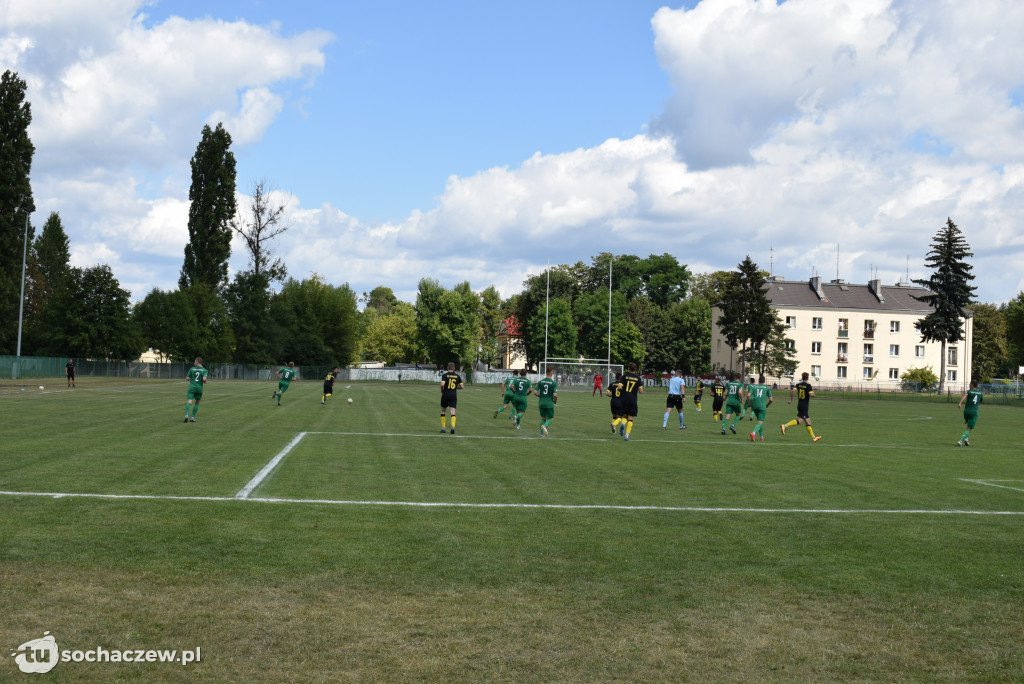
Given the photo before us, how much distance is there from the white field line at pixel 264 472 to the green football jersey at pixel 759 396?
1253cm

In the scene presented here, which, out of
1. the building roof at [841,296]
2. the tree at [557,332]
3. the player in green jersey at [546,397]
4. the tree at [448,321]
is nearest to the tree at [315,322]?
the tree at [448,321]

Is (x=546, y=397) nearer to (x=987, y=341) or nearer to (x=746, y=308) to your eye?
(x=746, y=308)

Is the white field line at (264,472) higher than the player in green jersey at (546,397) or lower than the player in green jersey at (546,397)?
lower

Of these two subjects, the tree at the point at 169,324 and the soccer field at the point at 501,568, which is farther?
the tree at the point at 169,324

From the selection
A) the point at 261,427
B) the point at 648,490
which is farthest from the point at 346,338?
the point at 648,490

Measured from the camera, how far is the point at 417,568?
7328 mm

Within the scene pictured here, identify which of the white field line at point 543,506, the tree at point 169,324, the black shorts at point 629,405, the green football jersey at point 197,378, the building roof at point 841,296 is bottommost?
the white field line at point 543,506

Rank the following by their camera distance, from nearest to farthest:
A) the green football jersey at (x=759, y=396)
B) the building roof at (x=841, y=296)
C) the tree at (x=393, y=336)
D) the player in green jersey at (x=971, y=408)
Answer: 1. the green football jersey at (x=759, y=396)
2. the player in green jersey at (x=971, y=408)
3. the building roof at (x=841, y=296)
4. the tree at (x=393, y=336)

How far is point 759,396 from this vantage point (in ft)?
75.0

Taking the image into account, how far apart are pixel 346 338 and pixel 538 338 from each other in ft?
76.2

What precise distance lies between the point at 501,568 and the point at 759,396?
1701 cm

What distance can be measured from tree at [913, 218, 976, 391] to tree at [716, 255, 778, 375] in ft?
45.4

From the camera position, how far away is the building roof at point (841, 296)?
98562mm

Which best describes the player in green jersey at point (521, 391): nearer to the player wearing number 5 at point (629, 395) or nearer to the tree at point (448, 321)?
the player wearing number 5 at point (629, 395)
